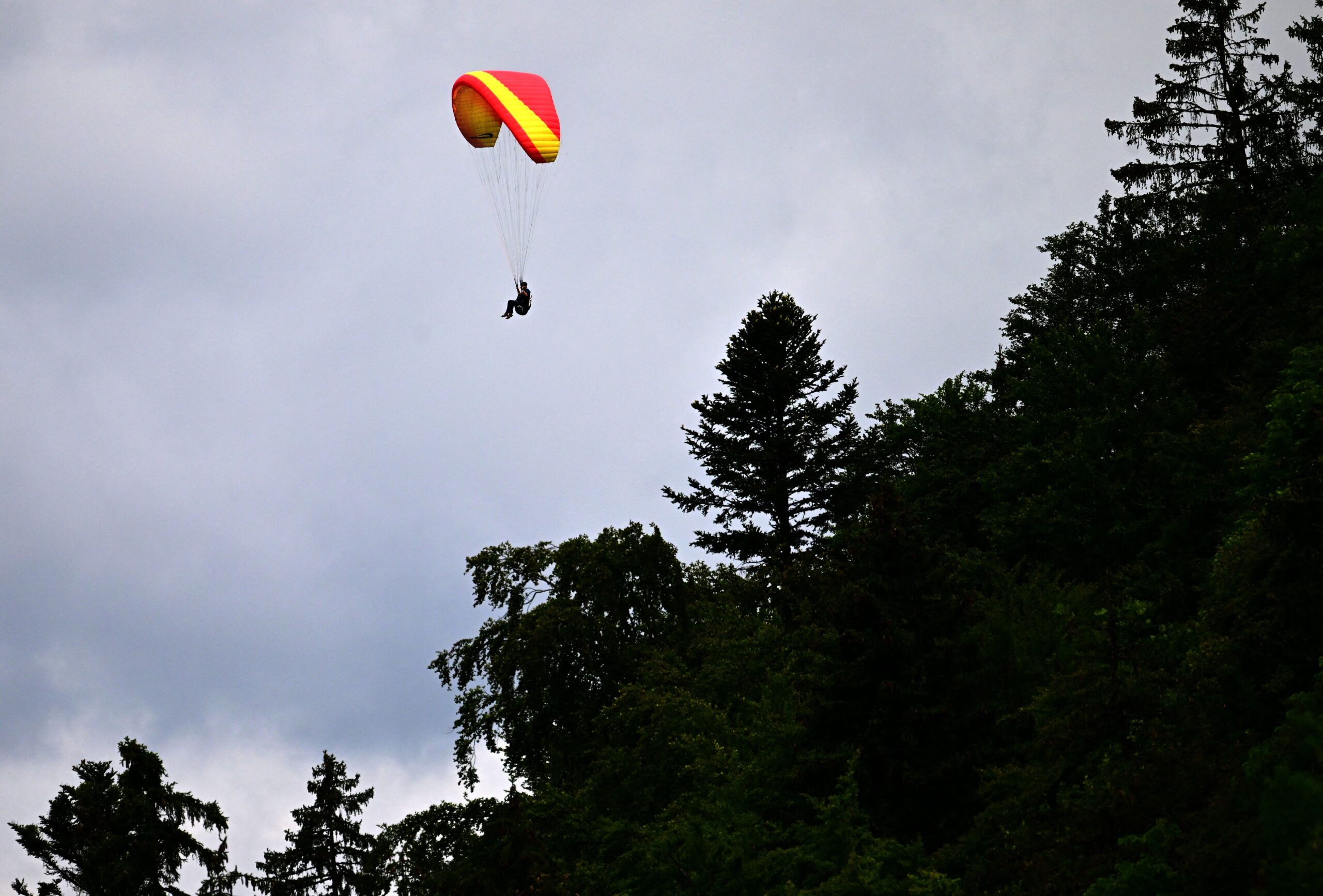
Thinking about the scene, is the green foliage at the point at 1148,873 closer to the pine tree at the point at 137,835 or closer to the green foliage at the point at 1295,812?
the green foliage at the point at 1295,812

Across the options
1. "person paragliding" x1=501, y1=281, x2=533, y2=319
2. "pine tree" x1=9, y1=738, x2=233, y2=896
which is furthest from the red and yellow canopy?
"pine tree" x1=9, y1=738, x2=233, y2=896

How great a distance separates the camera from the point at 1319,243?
105ft

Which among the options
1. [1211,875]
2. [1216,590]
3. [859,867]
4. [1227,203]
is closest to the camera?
[1211,875]

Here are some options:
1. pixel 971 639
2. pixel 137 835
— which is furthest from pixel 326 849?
pixel 971 639

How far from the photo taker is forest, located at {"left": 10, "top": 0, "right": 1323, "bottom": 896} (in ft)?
55.4

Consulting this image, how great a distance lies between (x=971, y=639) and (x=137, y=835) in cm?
2424

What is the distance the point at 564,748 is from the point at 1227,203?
27712mm

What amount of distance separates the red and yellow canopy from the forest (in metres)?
10.9

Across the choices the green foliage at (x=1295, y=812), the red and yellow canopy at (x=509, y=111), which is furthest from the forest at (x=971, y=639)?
the red and yellow canopy at (x=509, y=111)

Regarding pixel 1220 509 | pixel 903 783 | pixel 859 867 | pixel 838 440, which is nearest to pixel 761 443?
→ pixel 838 440

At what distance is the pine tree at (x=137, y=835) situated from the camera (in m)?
33.5

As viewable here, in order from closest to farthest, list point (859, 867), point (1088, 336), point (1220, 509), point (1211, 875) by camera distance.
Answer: point (1211, 875) < point (859, 867) < point (1220, 509) < point (1088, 336)

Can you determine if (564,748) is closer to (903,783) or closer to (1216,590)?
(903,783)

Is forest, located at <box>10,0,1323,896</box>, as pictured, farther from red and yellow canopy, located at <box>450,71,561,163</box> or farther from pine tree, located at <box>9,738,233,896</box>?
red and yellow canopy, located at <box>450,71,561,163</box>
